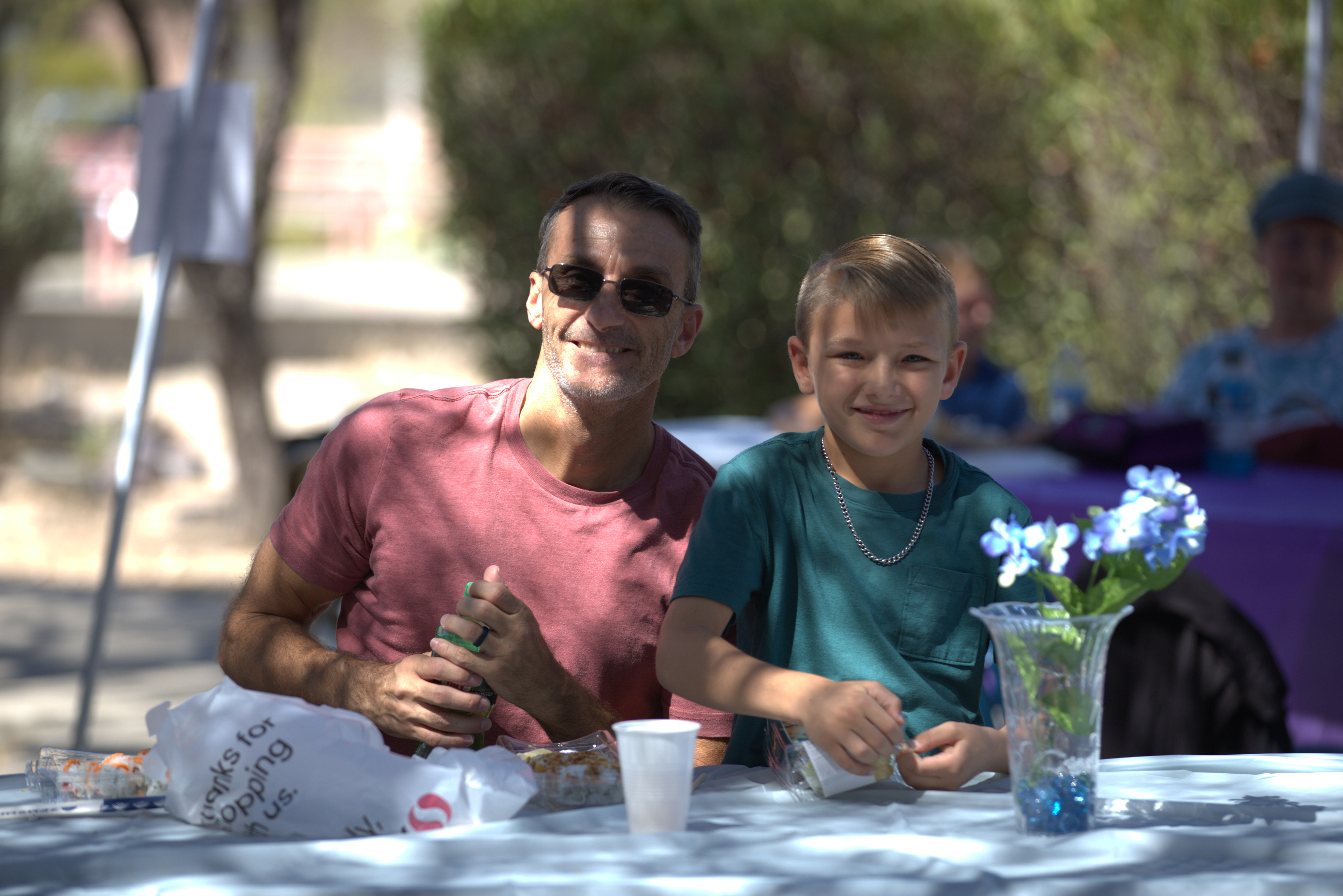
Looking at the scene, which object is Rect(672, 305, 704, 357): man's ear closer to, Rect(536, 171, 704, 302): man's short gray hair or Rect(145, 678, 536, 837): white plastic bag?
Rect(536, 171, 704, 302): man's short gray hair

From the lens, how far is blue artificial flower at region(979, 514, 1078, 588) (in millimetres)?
1423

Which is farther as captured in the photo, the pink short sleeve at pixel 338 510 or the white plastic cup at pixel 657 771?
the pink short sleeve at pixel 338 510

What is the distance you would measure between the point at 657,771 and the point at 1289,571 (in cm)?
234

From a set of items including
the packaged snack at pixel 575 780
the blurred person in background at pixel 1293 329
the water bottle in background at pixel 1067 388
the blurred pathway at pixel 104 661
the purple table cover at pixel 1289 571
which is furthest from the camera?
the blurred pathway at pixel 104 661

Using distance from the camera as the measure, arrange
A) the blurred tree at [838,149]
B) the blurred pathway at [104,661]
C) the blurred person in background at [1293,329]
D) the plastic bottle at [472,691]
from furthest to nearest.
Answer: the blurred tree at [838,149] → the blurred pathway at [104,661] → the blurred person in background at [1293,329] → the plastic bottle at [472,691]

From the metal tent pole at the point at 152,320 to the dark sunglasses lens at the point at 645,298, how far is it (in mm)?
1824

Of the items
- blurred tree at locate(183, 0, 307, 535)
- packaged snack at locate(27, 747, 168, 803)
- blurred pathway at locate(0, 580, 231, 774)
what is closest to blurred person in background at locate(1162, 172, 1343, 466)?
blurred pathway at locate(0, 580, 231, 774)

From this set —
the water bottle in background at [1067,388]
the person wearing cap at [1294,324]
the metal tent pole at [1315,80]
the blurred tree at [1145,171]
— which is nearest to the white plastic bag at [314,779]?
the water bottle in background at [1067,388]

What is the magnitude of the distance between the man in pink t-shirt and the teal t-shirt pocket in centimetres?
40

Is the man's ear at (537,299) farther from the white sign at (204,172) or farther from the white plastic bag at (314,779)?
the white sign at (204,172)

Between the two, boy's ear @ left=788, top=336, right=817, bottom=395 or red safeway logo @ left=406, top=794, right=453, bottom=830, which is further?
boy's ear @ left=788, top=336, right=817, bottom=395

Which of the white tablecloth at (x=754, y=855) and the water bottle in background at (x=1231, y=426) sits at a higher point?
the water bottle in background at (x=1231, y=426)

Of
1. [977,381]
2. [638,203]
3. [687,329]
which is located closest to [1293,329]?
[977,381]

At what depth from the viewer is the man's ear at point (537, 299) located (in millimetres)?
2229
